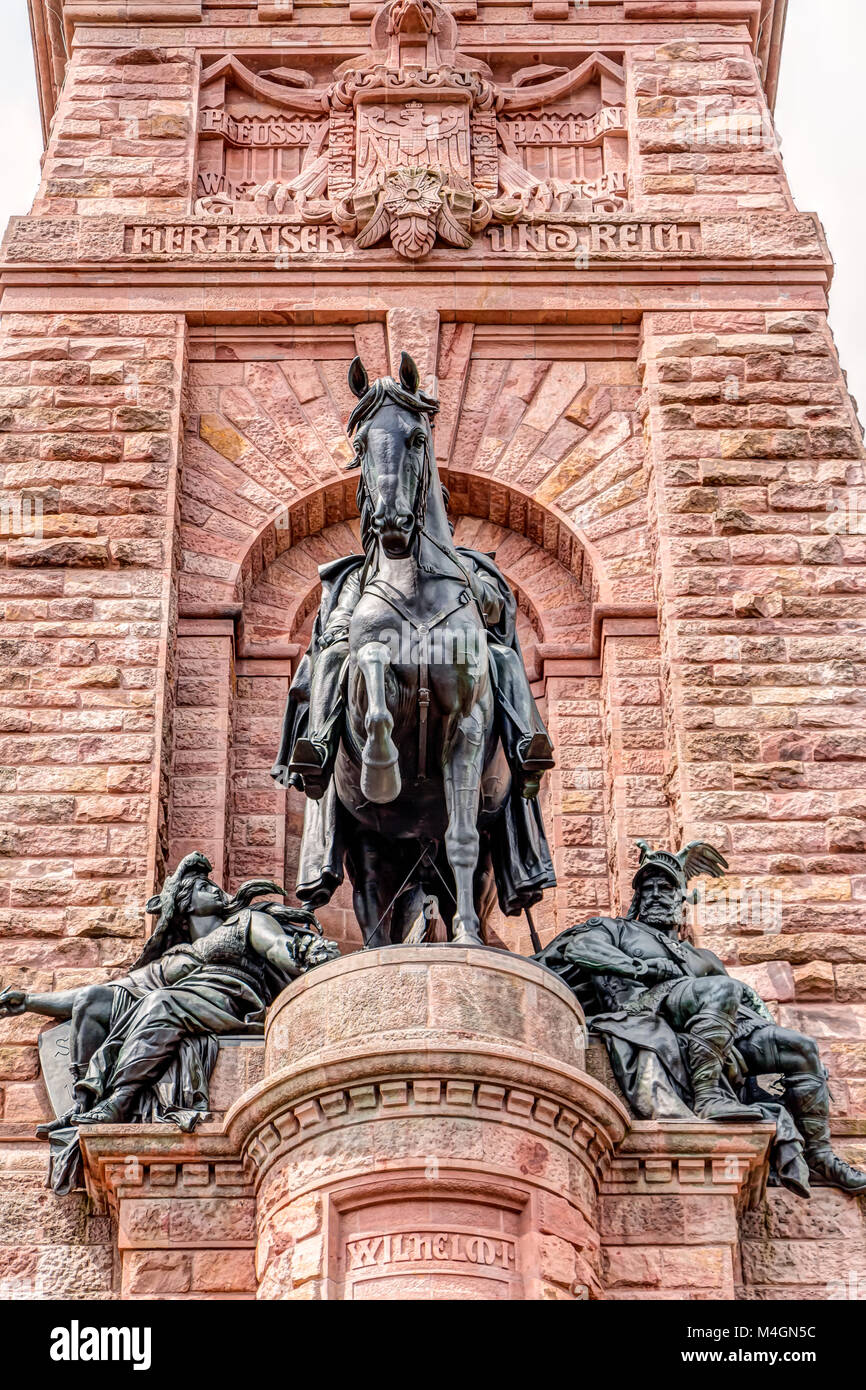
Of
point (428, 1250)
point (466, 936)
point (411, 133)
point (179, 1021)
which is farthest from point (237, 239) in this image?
point (428, 1250)

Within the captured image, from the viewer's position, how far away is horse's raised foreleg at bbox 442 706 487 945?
13.0 meters

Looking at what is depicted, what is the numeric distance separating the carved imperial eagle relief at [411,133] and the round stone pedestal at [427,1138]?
7.80m

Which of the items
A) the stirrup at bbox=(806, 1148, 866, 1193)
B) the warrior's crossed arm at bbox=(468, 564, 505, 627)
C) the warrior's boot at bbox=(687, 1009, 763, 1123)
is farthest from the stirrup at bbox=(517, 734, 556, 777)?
the stirrup at bbox=(806, 1148, 866, 1193)

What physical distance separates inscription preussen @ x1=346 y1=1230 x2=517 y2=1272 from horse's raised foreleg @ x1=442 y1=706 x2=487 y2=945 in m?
1.85

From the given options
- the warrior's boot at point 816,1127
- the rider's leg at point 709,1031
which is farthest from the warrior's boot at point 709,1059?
the warrior's boot at point 816,1127

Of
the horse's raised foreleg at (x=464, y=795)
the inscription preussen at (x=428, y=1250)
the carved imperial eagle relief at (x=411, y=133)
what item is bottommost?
the inscription preussen at (x=428, y=1250)

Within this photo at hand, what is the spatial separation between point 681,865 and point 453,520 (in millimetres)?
4021

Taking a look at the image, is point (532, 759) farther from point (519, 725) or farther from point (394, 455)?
point (394, 455)

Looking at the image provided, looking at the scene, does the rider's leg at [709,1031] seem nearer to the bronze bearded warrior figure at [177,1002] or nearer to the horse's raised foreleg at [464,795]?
the horse's raised foreleg at [464,795]

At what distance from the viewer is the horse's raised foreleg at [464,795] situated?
510 inches

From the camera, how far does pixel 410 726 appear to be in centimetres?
1305
